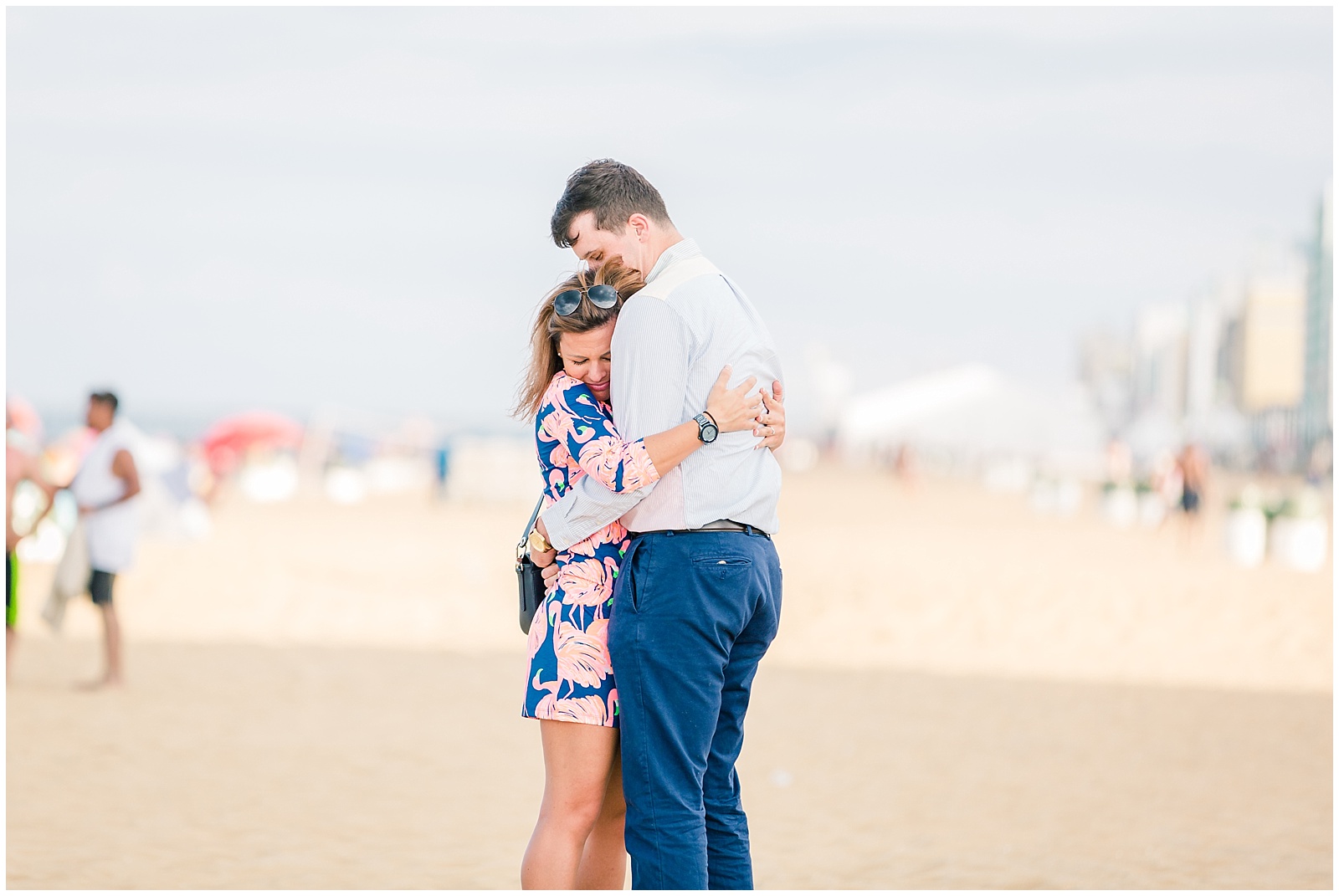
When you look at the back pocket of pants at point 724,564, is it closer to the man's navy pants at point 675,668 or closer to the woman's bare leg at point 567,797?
the man's navy pants at point 675,668

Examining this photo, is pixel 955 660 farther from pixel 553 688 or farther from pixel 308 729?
pixel 553 688

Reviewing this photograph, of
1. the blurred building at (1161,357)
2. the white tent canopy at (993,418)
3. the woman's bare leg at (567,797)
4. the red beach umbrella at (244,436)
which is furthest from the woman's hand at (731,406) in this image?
the blurred building at (1161,357)

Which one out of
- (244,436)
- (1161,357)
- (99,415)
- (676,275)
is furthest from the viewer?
(1161,357)

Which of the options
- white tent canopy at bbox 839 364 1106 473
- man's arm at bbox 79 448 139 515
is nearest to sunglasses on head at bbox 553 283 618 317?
man's arm at bbox 79 448 139 515

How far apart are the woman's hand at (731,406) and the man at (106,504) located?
5176 mm

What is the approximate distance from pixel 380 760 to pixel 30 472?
2556mm

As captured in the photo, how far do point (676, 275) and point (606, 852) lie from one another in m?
1.13

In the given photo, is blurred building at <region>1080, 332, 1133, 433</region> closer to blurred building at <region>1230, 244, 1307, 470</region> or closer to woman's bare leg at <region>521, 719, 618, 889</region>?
blurred building at <region>1230, 244, 1307, 470</region>

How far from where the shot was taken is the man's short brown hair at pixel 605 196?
2.54 m

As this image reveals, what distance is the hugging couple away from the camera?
244cm

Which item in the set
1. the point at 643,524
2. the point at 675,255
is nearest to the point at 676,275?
the point at 675,255

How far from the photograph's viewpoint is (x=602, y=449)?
242cm

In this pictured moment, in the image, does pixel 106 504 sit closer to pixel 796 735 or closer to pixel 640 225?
pixel 796 735

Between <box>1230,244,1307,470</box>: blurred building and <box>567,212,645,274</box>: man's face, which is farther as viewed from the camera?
<box>1230,244,1307,470</box>: blurred building
